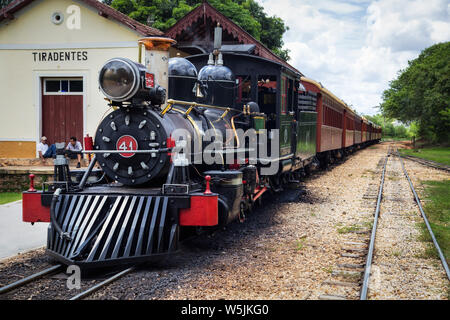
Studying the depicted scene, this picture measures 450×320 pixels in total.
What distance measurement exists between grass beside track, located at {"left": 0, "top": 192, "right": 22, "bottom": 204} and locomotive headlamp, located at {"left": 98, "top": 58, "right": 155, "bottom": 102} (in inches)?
228

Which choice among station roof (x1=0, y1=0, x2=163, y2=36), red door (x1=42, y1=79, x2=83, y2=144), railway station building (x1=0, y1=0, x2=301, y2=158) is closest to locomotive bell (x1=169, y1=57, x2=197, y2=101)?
station roof (x1=0, y1=0, x2=163, y2=36)

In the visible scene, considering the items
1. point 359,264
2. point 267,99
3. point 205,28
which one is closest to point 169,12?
point 205,28

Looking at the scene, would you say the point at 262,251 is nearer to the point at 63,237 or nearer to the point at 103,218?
the point at 103,218

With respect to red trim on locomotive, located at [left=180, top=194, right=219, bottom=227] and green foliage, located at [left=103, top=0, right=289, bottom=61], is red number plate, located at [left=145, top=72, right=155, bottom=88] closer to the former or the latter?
red trim on locomotive, located at [left=180, top=194, right=219, bottom=227]

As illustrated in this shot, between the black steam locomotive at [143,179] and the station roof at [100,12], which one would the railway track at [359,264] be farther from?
the station roof at [100,12]

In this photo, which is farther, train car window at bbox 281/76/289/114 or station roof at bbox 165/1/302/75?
station roof at bbox 165/1/302/75

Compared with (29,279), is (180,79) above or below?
above

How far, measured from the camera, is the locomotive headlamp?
16.6 feet

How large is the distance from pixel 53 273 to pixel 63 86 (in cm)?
1044

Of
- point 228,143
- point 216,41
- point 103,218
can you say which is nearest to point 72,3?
point 216,41

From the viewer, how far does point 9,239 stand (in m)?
6.40

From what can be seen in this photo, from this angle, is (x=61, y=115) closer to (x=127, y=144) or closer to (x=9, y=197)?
(x=9, y=197)

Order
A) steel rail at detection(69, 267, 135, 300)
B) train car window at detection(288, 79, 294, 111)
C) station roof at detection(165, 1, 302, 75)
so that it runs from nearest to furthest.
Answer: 1. steel rail at detection(69, 267, 135, 300)
2. train car window at detection(288, 79, 294, 111)
3. station roof at detection(165, 1, 302, 75)

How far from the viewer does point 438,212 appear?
8922 millimetres
